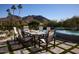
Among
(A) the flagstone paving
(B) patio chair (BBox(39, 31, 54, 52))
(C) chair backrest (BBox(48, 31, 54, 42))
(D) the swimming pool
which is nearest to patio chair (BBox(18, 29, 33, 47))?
(A) the flagstone paving

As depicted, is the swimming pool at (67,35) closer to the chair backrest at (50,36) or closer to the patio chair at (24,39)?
the chair backrest at (50,36)

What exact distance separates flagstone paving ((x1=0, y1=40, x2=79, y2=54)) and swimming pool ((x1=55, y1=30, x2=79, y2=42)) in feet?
0.34

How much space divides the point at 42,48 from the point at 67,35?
0.68 metres

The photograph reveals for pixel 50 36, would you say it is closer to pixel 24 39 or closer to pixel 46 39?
pixel 46 39

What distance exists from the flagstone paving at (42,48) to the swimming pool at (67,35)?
0.10m

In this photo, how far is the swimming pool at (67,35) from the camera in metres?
3.89

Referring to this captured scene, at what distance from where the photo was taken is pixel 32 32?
4.00 meters

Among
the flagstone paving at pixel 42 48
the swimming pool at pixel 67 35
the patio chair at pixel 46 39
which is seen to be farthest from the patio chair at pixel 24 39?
the swimming pool at pixel 67 35

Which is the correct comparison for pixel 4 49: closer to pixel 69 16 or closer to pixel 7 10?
pixel 7 10

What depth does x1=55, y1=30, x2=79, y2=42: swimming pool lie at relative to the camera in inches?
153

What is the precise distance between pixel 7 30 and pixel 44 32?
0.89 m

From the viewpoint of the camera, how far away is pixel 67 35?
396 centimetres

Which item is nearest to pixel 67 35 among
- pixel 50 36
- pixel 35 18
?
pixel 50 36
